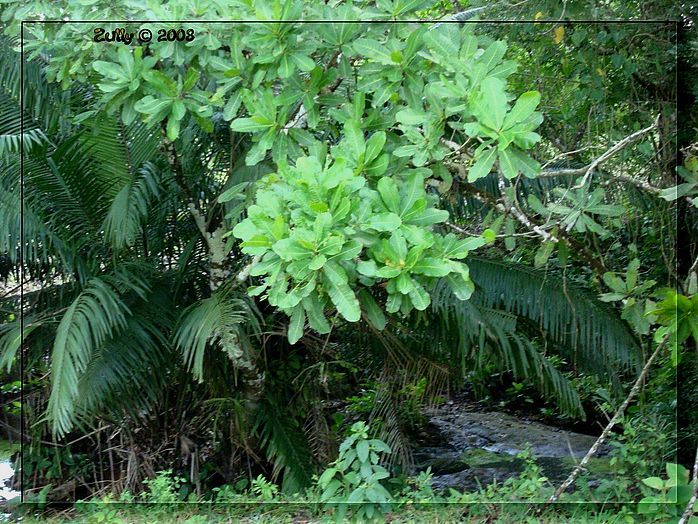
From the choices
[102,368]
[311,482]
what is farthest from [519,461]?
[102,368]

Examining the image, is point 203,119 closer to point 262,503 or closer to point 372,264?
point 372,264

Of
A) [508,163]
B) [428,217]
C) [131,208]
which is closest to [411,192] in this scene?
[428,217]

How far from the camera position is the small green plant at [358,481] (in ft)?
10.7

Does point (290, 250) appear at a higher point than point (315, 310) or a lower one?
higher

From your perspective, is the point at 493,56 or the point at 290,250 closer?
the point at 290,250

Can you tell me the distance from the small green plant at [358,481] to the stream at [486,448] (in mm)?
379

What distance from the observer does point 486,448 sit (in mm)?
3854

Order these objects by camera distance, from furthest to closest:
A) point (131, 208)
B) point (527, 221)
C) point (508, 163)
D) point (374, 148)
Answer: point (131, 208)
point (527, 221)
point (374, 148)
point (508, 163)

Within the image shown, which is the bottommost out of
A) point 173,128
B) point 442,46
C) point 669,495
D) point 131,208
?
point 669,495

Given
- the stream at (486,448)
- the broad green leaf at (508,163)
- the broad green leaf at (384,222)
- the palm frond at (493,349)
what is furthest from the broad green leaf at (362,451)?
the broad green leaf at (508,163)

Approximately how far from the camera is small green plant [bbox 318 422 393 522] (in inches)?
128

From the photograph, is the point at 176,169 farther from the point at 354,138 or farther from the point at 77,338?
the point at 354,138

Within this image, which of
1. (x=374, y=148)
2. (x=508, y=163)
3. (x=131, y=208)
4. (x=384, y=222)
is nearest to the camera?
(x=384, y=222)

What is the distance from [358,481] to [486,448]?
2.80ft
